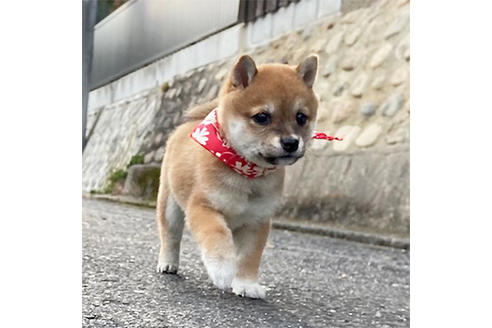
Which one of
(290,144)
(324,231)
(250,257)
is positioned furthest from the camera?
(324,231)

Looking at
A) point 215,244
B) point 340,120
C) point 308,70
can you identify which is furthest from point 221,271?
point 340,120

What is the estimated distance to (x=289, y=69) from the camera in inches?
29.0

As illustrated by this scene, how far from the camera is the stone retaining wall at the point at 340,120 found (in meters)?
0.78

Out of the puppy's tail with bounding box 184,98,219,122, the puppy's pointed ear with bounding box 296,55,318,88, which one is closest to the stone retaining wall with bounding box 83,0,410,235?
the puppy's tail with bounding box 184,98,219,122

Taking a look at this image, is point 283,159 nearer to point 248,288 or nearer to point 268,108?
point 268,108

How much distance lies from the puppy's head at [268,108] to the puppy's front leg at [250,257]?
0.10 m

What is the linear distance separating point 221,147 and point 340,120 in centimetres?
29

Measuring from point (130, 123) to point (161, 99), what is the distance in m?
0.05

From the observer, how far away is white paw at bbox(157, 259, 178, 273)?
0.73 meters

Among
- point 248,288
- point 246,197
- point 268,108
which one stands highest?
point 268,108

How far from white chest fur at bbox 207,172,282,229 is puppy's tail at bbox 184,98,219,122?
8 centimetres

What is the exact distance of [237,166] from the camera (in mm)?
783
